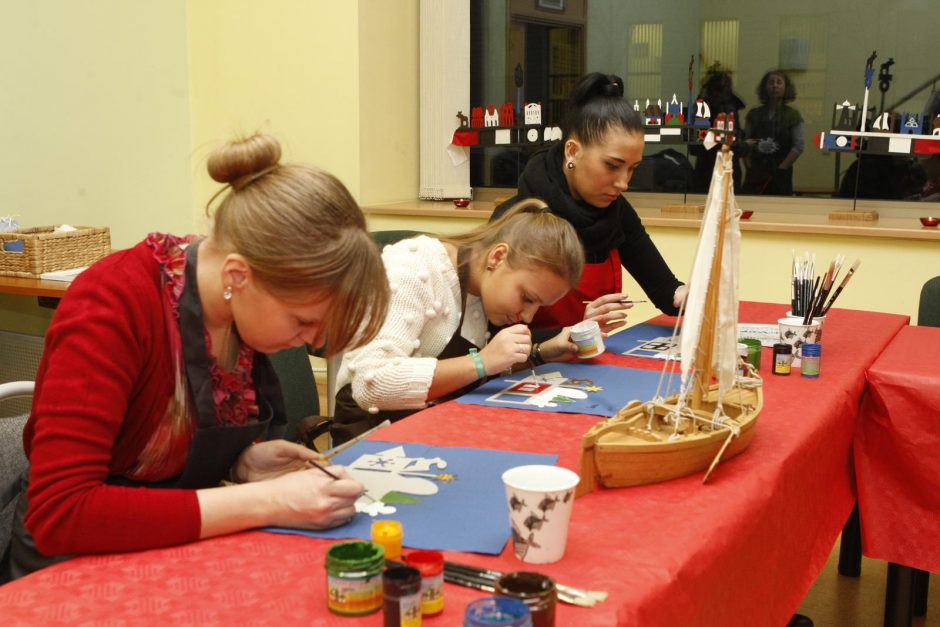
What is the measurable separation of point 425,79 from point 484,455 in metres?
3.57

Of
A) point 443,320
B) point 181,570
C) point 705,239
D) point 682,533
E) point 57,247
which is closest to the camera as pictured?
point 181,570

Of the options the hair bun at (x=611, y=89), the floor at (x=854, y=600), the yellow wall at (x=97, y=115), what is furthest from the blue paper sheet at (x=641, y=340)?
the yellow wall at (x=97, y=115)

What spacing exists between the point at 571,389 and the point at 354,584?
0.98 m

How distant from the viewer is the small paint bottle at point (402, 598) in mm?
845

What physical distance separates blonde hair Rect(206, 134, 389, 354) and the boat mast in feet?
1.58

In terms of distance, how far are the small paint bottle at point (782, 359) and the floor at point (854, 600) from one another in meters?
0.78

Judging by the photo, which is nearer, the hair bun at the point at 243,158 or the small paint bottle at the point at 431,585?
the small paint bottle at the point at 431,585

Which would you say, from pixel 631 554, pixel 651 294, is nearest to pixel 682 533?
pixel 631 554

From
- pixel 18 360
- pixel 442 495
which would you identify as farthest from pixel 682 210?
pixel 442 495

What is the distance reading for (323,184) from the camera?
1.18 meters

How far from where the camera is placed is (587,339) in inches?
80.1

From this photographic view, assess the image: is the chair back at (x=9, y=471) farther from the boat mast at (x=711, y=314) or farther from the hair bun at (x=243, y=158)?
the boat mast at (x=711, y=314)

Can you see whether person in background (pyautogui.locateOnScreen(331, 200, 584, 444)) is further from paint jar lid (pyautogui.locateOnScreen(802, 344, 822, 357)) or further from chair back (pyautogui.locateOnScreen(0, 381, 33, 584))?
chair back (pyautogui.locateOnScreen(0, 381, 33, 584))

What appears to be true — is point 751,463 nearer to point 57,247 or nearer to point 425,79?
point 57,247
